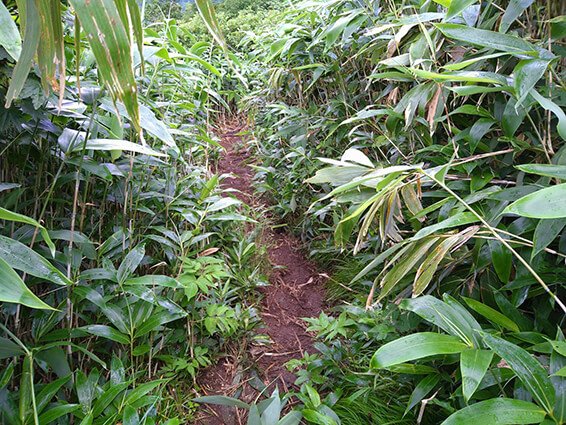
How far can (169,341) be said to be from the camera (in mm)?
1146

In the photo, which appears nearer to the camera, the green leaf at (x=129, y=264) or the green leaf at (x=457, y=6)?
the green leaf at (x=457, y=6)

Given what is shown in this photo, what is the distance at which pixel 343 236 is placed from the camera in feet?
2.69

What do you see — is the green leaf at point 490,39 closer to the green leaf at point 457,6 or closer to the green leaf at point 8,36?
the green leaf at point 457,6

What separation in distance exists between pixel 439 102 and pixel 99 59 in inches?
30.9

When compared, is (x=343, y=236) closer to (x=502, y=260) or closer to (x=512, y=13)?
(x=502, y=260)

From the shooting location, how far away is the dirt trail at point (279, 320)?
120 centimetres

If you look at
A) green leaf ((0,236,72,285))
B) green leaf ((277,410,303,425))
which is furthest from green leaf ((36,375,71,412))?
green leaf ((277,410,303,425))

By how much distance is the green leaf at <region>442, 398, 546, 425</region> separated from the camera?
1.48 feet

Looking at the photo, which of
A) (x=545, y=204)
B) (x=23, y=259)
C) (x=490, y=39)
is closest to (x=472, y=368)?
(x=545, y=204)

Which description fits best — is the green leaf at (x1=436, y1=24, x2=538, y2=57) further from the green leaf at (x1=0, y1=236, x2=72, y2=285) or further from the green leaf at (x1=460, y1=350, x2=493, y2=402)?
the green leaf at (x1=0, y1=236, x2=72, y2=285)

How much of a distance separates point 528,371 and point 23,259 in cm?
64

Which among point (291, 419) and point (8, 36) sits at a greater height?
point (8, 36)

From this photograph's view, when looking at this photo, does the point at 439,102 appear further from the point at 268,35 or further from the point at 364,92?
the point at 268,35

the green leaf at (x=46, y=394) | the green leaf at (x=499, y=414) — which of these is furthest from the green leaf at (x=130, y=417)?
the green leaf at (x=499, y=414)
